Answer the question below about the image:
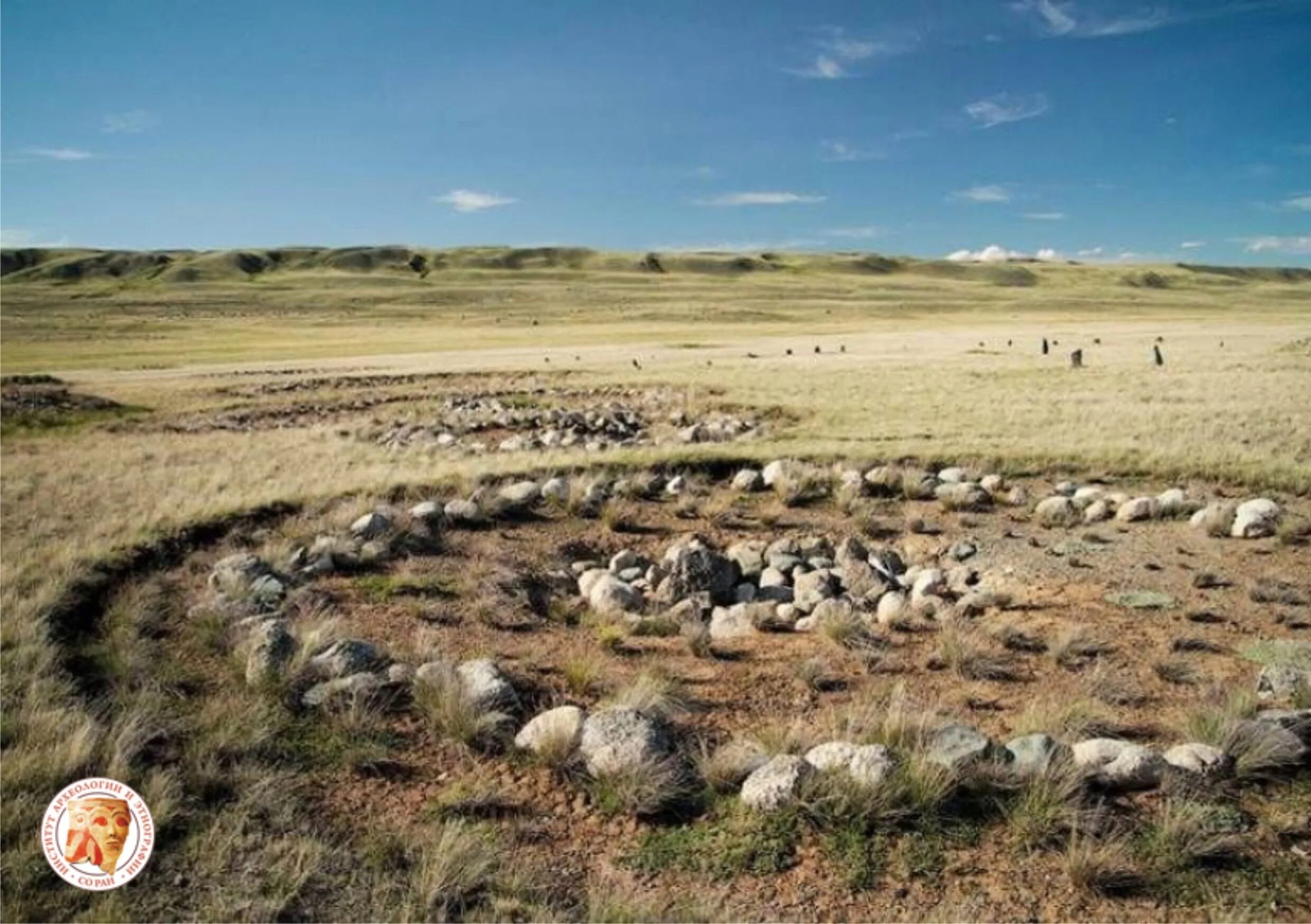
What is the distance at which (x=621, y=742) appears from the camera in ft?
19.1

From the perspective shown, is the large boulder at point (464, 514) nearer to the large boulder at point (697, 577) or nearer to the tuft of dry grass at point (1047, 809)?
the large boulder at point (697, 577)

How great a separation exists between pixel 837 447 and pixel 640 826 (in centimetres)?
1274

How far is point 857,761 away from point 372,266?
18871cm

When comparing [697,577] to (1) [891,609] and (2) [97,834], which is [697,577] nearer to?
(1) [891,609]

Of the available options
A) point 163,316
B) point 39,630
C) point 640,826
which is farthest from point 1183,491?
point 163,316

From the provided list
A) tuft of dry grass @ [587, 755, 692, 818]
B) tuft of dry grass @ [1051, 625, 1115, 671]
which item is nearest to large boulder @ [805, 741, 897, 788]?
tuft of dry grass @ [587, 755, 692, 818]

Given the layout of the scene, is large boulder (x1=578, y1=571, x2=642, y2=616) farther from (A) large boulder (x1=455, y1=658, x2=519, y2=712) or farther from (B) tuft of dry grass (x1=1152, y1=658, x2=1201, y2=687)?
(B) tuft of dry grass (x1=1152, y1=658, x2=1201, y2=687)

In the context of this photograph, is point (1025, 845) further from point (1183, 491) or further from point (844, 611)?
point (1183, 491)

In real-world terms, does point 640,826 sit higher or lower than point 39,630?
lower

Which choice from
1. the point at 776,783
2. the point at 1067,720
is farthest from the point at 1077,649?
the point at 776,783

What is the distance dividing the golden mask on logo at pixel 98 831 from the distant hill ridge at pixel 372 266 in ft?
533

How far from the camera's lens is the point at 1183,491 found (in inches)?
530

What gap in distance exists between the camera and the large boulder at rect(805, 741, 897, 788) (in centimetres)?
538

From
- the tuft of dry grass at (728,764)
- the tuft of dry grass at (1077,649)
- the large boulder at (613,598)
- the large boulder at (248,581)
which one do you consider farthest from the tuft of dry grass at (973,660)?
the large boulder at (248,581)
